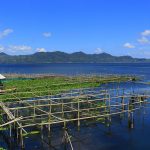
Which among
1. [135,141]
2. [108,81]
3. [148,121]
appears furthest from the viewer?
[108,81]

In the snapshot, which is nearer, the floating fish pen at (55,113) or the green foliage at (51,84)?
the floating fish pen at (55,113)

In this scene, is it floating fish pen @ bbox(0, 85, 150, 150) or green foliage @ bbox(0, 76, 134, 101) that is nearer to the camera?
floating fish pen @ bbox(0, 85, 150, 150)

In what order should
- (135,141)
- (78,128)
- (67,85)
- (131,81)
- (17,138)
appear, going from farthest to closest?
(131,81) → (67,85) → (78,128) → (135,141) → (17,138)

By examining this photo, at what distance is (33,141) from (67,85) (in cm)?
3124

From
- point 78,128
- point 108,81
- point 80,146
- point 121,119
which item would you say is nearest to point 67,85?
point 108,81

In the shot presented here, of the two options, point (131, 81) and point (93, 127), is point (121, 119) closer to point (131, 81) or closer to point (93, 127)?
point (93, 127)

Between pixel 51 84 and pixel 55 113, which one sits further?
pixel 51 84

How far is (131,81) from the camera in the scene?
266 feet

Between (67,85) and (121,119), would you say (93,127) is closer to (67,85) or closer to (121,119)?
(121,119)

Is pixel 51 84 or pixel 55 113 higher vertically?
pixel 51 84

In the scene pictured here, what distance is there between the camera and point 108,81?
7244cm

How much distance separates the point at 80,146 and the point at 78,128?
4.38 m

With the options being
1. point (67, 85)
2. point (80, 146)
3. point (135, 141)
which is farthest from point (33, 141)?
point (67, 85)

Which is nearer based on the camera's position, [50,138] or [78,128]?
[50,138]
